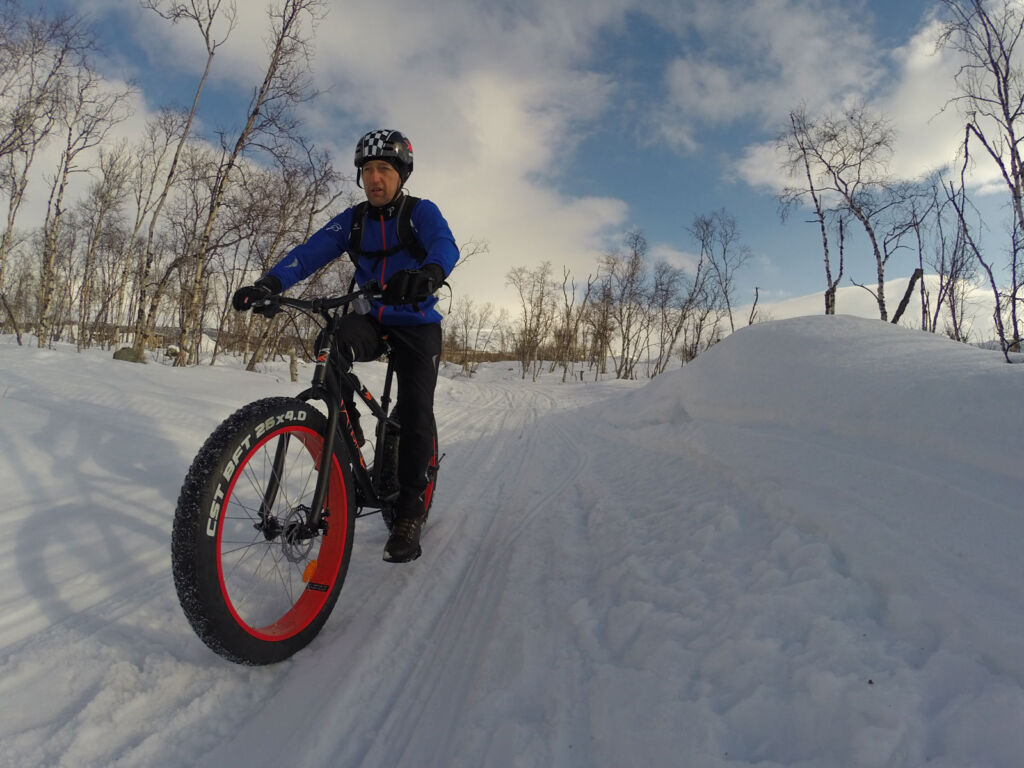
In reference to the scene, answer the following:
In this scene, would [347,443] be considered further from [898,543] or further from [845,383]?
[845,383]

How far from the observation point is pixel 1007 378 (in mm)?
2453

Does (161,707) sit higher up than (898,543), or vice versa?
(898,543)

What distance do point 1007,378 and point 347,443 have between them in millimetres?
3596

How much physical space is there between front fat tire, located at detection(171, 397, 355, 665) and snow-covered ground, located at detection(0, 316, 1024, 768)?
16cm

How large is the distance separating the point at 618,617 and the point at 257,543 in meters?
1.52

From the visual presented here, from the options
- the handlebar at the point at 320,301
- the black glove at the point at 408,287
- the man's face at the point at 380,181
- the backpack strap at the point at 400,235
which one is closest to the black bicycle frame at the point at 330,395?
the handlebar at the point at 320,301

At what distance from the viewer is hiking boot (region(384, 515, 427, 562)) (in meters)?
2.23

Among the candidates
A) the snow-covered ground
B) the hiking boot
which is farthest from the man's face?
the snow-covered ground

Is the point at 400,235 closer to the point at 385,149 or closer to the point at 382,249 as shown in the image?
the point at 382,249

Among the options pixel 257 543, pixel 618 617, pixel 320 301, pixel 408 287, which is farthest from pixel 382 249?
pixel 618 617

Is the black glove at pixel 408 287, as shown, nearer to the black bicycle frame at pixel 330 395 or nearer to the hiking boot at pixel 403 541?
the black bicycle frame at pixel 330 395

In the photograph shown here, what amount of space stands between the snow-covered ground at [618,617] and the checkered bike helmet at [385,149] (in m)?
2.15

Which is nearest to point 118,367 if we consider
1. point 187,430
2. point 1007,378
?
point 187,430

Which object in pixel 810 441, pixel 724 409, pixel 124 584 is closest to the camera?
pixel 124 584
